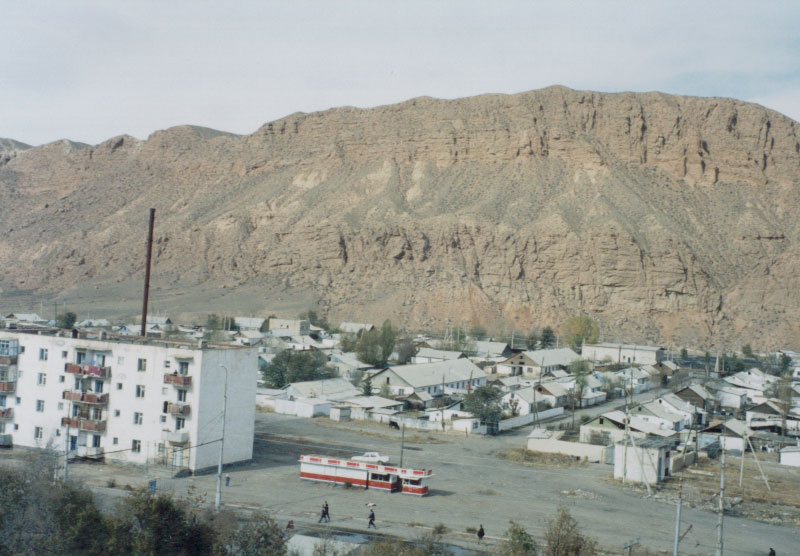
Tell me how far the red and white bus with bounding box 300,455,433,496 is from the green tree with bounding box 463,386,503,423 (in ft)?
50.4

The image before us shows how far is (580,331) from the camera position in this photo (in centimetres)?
9531

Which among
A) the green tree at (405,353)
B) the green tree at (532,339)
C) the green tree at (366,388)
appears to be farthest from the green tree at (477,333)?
the green tree at (366,388)

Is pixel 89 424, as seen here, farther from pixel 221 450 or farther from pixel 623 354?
pixel 623 354

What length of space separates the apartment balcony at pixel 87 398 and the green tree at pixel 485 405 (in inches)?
872

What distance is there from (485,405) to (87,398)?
23.0 meters

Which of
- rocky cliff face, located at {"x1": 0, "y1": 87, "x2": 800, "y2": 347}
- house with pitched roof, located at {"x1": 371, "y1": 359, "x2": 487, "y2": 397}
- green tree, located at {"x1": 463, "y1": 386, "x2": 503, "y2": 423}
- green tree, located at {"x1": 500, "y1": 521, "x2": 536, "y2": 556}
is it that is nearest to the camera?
green tree, located at {"x1": 500, "y1": 521, "x2": 536, "y2": 556}

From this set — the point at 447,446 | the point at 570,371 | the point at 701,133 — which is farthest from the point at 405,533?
the point at 701,133

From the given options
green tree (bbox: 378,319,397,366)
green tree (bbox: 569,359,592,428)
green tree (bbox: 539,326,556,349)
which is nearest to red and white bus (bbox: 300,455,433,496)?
green tree (bbox: 569,359,592,428)

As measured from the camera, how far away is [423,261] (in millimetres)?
114250

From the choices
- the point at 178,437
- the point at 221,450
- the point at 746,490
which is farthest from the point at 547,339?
the point at 221,450

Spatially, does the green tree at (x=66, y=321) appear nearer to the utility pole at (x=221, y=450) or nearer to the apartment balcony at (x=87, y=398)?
the apartment balcony at (x=87, y=398)

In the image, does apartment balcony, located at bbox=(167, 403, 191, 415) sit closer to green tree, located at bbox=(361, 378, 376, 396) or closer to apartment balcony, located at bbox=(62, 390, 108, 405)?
apartment balcony, located at bbox=(62, 390, 108, 405)

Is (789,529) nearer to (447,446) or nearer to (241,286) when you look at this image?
(447,446)

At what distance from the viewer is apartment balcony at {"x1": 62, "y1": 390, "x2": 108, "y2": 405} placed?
35094 millimetres
